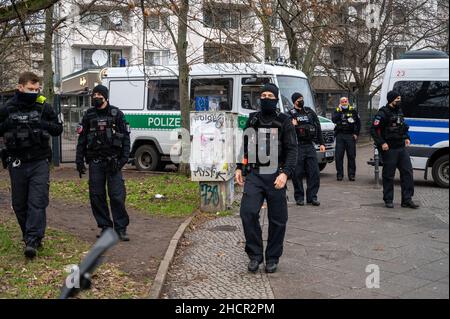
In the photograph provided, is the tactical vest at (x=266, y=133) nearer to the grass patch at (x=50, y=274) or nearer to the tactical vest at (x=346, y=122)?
the grass patch at (x=50, y=274)

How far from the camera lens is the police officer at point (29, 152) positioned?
6.13 m

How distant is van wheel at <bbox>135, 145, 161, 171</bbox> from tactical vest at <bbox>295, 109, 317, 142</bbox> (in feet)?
20.3

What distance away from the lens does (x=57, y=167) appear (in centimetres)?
1675

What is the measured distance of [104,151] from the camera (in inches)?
276

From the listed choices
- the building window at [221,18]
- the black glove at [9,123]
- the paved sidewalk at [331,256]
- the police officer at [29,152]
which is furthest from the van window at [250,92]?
the black glove at [9,123]

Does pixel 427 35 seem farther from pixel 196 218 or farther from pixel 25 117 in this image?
pixel 25 117

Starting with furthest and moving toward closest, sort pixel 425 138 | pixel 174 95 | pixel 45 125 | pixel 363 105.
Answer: pixel 363 105 → pixel 174 95 → pixel 425 138 → pixel 45 125

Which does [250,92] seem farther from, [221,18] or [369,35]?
[369,35]

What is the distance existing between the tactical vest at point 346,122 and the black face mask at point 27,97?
28.3 ft

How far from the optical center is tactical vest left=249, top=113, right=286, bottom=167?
5879mm

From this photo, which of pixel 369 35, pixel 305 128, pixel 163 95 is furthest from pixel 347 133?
pixel 369 35

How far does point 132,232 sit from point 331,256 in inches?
116

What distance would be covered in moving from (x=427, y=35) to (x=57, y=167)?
1263cm
